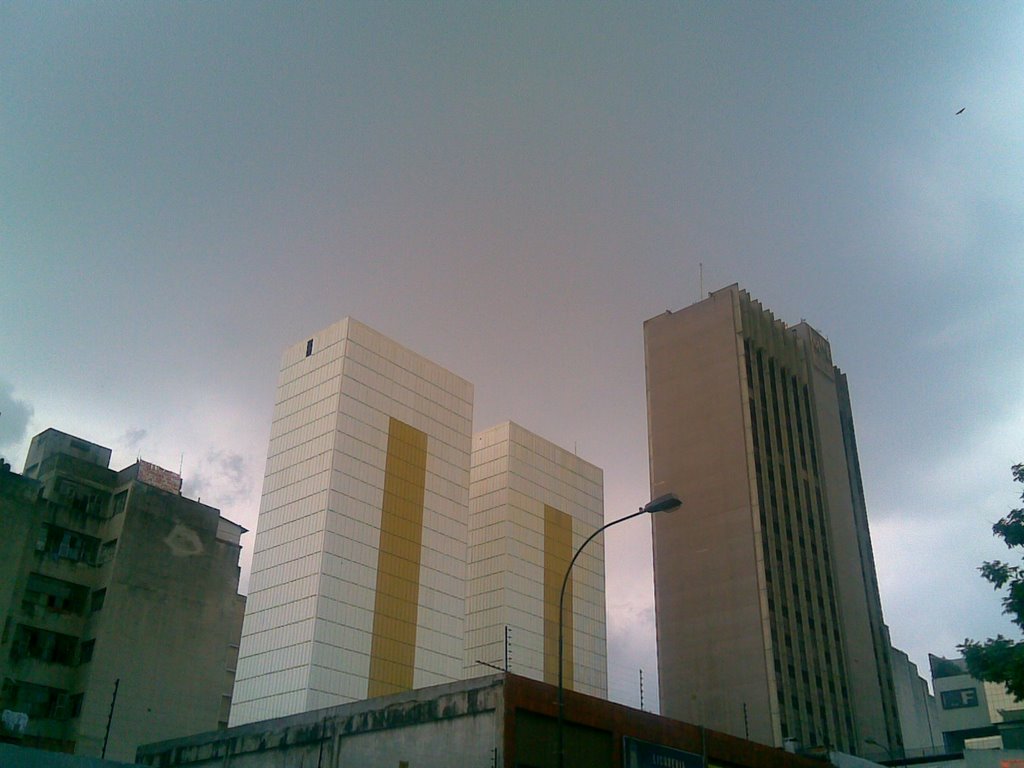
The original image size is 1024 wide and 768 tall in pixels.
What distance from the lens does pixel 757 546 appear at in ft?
300

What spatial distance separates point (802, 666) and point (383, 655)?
4297 cm

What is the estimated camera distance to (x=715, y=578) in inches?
3679

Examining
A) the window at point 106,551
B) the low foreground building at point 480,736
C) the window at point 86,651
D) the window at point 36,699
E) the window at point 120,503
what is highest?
the window at point 120,503

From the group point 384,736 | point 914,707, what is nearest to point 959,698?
point 914,707

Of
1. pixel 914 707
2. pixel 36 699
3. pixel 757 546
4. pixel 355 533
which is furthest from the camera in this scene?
pixel 914 707

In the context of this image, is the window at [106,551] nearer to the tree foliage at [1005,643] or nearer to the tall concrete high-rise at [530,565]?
the tall concrete high-rise at [530,565]

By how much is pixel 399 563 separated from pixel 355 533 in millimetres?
4820

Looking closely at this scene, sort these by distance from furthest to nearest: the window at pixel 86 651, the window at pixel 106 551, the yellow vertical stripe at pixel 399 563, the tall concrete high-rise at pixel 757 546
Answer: the tall concrete high-rise at pixel 757 546
the window at pixel 106 551
the window at pixel 86 651
the yellow vertical stripe at pixel 399 563

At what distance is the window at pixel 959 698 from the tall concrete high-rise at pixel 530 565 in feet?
142

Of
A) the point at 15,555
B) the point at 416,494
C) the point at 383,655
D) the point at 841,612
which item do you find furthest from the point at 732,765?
the point at 841,612

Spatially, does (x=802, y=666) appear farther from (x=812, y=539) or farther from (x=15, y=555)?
(x=15, y=555)

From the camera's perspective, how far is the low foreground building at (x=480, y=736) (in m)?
33.6

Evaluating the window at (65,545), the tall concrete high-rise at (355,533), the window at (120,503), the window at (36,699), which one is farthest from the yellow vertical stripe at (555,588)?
the window at (65,545)

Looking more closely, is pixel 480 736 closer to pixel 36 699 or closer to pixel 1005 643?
pixel 1005 643
